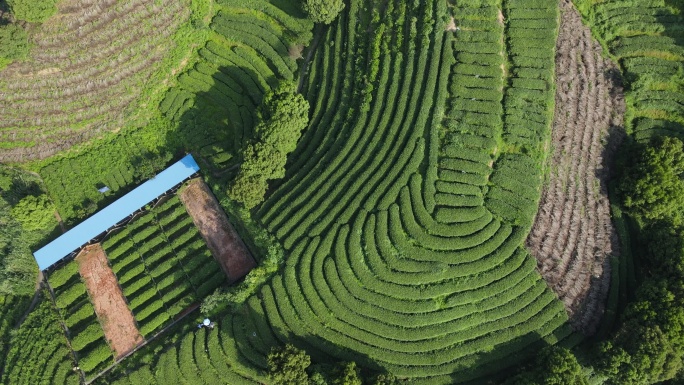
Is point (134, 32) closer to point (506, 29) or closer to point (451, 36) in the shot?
point (451, 36)

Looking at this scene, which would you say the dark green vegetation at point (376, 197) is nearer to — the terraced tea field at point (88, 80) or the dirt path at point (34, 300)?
the terraced tea field at point (88, 80)

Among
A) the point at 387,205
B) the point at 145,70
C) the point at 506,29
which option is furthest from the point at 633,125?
the point at 145,70

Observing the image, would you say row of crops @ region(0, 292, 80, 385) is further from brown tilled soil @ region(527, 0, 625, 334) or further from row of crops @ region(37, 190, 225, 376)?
brown tilled soil @ region(527, 0, 625, 334)

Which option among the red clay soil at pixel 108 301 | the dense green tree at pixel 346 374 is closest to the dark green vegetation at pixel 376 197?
the dense green tree at pixel 346 374

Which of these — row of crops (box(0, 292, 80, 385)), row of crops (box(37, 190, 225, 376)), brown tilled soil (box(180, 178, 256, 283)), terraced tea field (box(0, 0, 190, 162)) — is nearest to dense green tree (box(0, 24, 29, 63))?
terraced tea field (box(0, 0, 190, 162))

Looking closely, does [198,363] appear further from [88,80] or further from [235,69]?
[88,80]

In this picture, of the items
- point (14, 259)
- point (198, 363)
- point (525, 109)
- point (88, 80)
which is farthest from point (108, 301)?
point (525, 109)
